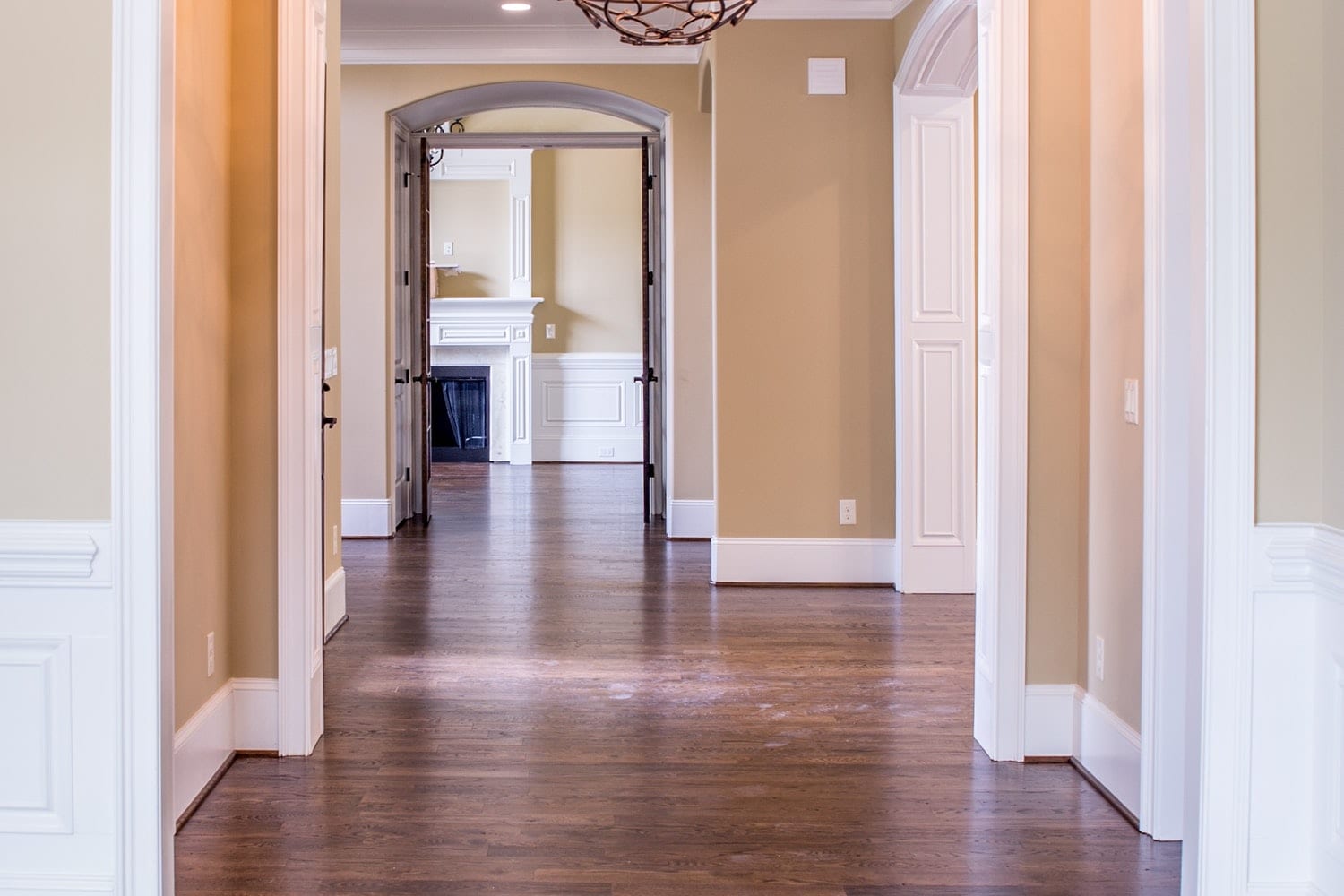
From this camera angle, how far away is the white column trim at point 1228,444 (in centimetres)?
250

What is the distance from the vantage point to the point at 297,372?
3836 millimetres

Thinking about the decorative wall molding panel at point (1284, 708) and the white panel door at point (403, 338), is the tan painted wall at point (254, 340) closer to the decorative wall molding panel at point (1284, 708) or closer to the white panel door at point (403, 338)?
the decorative wall molding panel at point (1284, 708)

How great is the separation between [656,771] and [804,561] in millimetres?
2905

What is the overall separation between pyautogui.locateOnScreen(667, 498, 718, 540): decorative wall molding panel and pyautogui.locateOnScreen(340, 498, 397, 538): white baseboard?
1.75m

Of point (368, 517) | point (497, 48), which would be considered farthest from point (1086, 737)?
point (497, 48)

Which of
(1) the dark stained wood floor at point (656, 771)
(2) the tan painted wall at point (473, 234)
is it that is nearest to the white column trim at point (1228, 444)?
(1) the dark stained wood floor at point (656, 771)

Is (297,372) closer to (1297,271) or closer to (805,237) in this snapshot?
(1297,271)

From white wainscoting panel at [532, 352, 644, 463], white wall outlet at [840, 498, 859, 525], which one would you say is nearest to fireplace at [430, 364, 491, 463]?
white wainscoting panel at [532, 352, 644, 463]

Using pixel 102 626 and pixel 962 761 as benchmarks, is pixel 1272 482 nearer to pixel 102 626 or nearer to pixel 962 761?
pixel 962 761

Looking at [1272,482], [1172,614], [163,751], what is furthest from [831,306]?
[163,751]

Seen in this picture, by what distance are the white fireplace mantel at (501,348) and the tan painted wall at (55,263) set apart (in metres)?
9.83

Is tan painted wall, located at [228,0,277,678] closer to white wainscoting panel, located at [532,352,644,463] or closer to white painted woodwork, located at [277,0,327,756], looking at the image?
white painted woodwork, located at [277,0,327,756]

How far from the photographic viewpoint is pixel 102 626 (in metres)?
2.56

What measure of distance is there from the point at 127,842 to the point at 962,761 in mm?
2315
